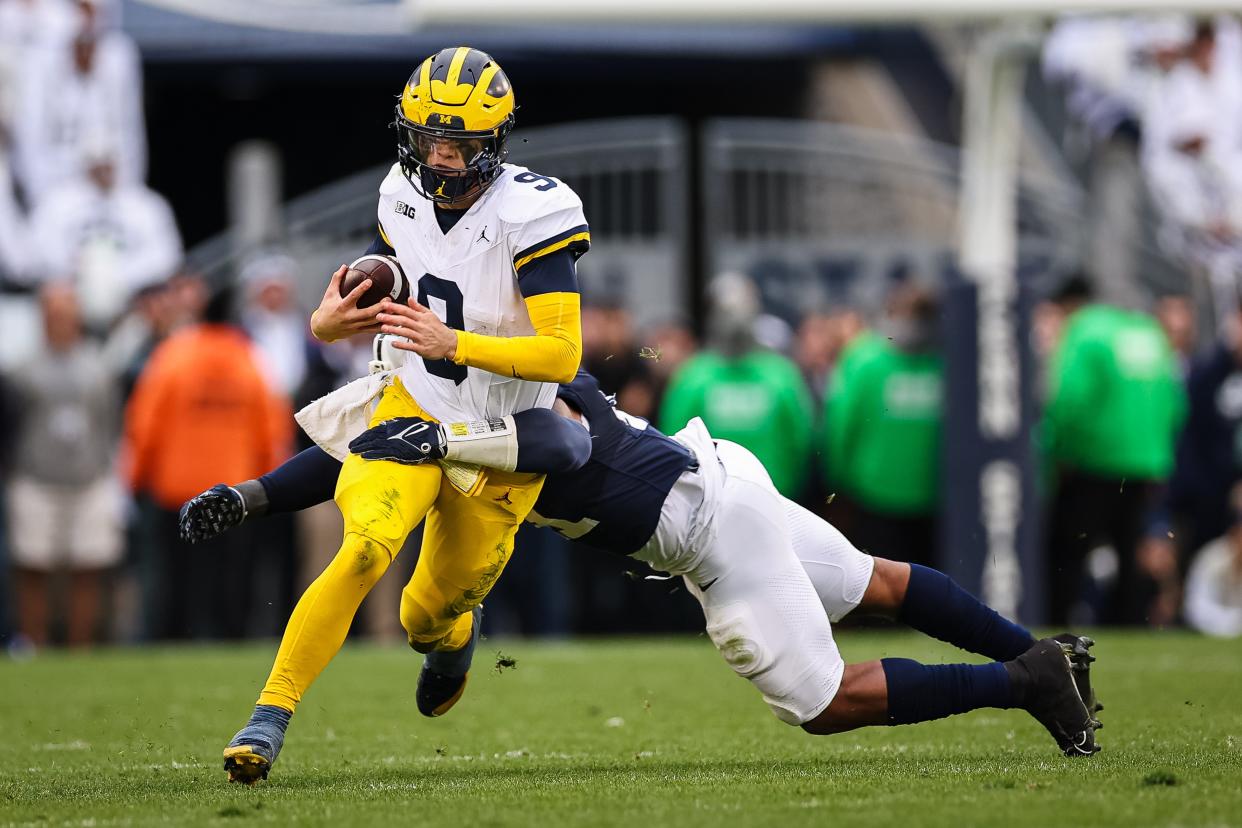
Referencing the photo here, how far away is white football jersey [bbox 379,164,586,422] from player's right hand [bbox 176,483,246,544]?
53cm

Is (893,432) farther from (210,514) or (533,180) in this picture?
(210,514)

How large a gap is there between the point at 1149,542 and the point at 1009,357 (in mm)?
2284

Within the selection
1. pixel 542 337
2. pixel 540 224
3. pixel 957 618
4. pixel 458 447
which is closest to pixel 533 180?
pixel 540 224

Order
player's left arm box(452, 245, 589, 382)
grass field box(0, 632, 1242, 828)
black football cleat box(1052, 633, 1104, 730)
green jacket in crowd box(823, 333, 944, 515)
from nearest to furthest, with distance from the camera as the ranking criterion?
grass field box(0, 632, 1242, 828)
player's left arm box(452, 245, 589, 382)
black football cleat box(1052, 633, 1104, 730)
green jacket in crowd box(823, 333, 944, 515)

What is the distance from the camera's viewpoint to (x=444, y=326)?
4582 mm

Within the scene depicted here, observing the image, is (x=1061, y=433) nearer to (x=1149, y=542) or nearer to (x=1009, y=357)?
(x=1009, y=357)

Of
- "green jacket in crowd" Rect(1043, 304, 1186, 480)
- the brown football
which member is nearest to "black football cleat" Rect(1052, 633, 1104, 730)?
the brown football

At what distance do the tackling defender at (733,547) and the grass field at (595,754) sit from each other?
6.9 inches

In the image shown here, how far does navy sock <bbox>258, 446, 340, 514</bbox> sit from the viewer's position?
5.00 m

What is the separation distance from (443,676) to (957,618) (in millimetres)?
1429

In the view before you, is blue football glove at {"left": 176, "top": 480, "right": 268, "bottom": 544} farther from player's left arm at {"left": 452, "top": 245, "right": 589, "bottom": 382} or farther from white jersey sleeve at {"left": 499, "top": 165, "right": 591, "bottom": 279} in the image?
white jersey sleeve at {"left": 499, "top": 165, "right": 591, "bottom": 279}

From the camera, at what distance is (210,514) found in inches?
189

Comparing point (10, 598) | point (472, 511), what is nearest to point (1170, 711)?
point (472, 511)

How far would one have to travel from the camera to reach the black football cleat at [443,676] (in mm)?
5422
